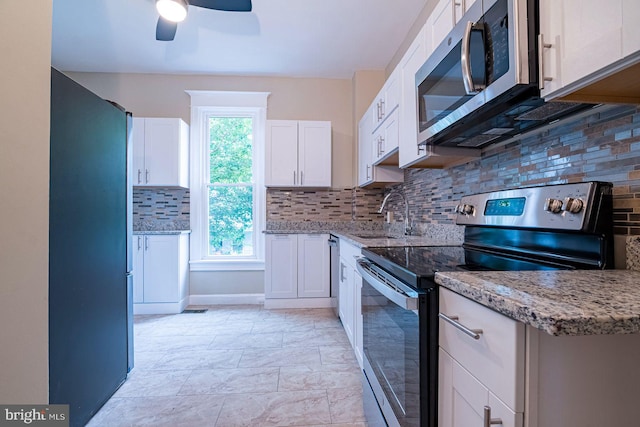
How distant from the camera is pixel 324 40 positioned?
113 inches

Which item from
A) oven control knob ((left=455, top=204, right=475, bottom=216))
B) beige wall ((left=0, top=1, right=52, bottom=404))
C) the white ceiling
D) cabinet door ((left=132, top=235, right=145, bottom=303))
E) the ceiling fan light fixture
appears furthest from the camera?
cabinet door ((left=132, top=235, right=145, bottom=303))

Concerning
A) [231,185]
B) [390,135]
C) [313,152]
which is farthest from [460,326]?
[231,185]

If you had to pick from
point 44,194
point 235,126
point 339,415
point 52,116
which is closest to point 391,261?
point 339,415

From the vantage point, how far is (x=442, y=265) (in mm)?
958

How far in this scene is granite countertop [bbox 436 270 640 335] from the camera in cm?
44

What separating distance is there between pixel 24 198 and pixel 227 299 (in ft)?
9.56

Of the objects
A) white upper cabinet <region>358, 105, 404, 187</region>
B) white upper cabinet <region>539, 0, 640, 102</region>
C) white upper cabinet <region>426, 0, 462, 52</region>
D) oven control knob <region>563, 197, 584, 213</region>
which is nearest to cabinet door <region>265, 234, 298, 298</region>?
white upper cabinet <region>358, 105, 404, 187</region>

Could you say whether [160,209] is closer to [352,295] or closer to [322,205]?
[322,205]

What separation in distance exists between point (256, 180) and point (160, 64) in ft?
5.56

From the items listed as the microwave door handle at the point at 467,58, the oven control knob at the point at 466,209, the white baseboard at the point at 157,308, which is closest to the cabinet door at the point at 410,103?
the oven control knob at the point at 466,209

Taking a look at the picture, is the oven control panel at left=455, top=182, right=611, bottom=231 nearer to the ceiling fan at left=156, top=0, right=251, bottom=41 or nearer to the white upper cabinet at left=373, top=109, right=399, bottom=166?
the white upper cabinet at left=373, top=109, right=399, bottom=166

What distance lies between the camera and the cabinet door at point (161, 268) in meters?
3.14

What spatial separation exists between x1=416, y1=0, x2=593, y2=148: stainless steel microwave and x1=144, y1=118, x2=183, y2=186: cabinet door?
2.77 meters

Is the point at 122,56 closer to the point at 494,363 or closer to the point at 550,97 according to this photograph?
the point at 550,97
